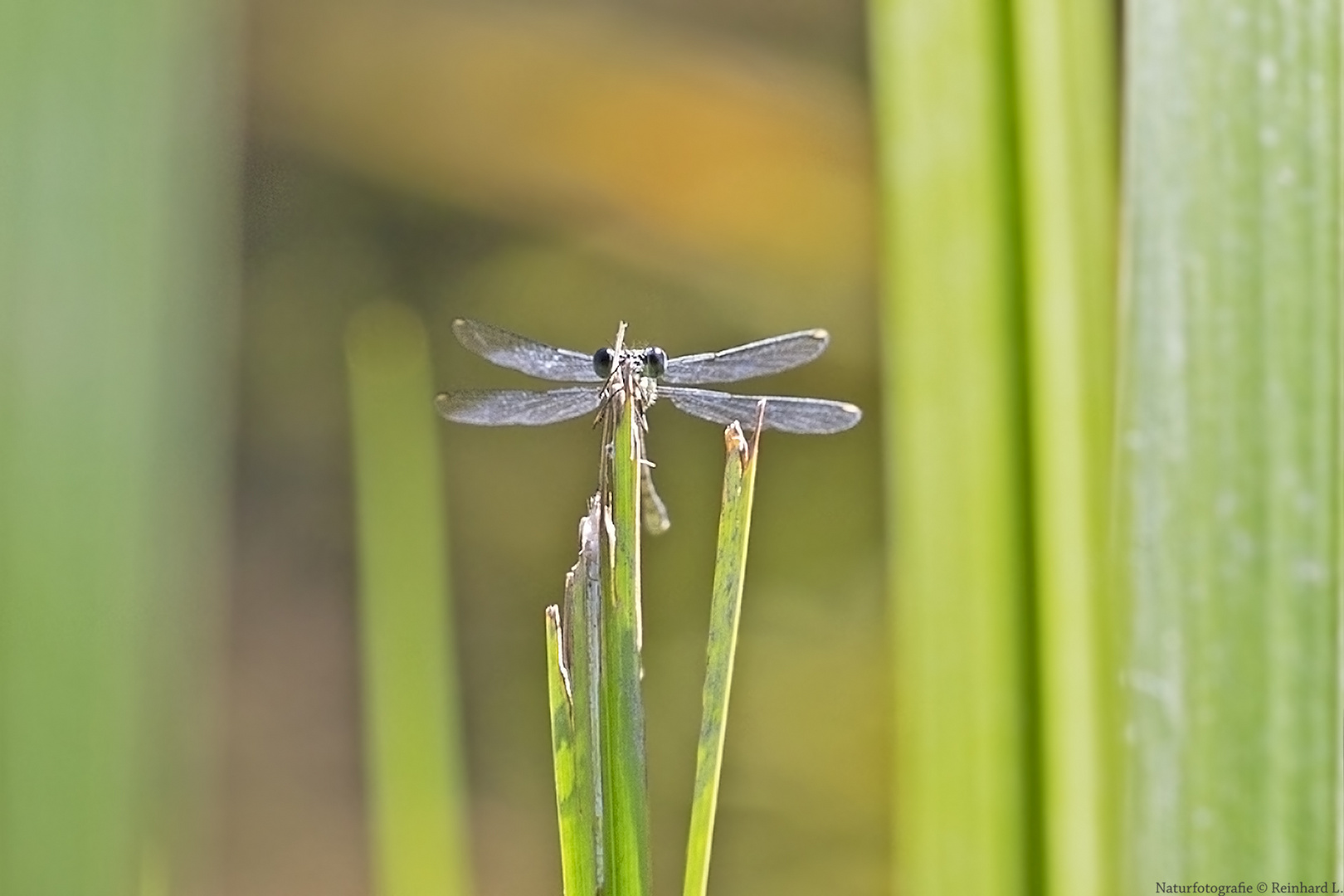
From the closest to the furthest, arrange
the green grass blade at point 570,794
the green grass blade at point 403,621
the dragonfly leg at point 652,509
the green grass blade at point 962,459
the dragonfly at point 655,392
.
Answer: the green grass blade at point 570,794 → the green grass blade at point 962,459 → the green grass blade at point 403,621 → the dragonfly leg at point 652,509 → the dragonfly at point 655,392

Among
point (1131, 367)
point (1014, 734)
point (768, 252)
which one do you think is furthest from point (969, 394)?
point (768, 252)

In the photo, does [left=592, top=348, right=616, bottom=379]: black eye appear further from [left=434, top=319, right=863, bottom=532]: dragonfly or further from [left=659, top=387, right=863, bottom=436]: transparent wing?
[left=659, top=387, right=863, bottom=436]: transparent wing

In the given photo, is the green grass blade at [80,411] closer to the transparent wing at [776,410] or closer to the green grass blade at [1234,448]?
the green grass blade at [1234,448]

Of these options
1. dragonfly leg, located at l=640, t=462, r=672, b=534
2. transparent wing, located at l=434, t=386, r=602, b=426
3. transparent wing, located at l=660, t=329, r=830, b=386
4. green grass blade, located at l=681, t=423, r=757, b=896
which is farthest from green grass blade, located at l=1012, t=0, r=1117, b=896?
transparent wing, located at l=434, t=386, r=602, b=426

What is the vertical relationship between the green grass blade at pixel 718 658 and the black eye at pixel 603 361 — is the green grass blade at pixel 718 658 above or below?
below

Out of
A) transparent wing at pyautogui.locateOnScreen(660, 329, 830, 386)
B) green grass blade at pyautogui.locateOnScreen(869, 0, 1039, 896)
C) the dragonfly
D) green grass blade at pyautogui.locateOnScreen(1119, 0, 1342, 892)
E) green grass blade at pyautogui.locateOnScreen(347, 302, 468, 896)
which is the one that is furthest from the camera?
transparent wing at pyautogui.locateOnScreen(660, 329, 830, 386)

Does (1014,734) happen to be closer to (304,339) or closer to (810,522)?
(810,522)

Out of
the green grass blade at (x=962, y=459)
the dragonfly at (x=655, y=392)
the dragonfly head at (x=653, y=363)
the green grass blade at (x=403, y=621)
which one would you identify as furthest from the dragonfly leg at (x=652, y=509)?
the green grass blade at (x=962, y=459)
